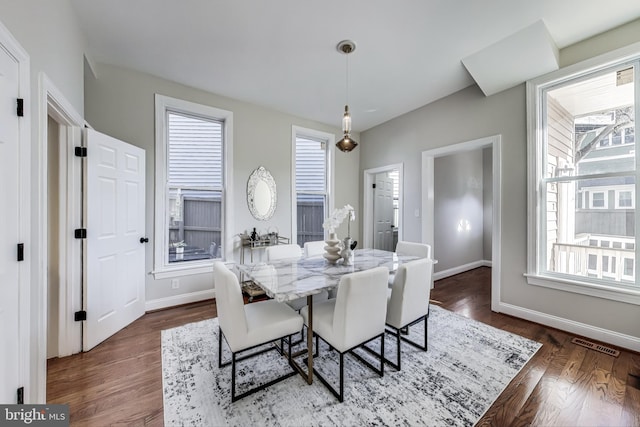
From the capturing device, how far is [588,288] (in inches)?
97.9

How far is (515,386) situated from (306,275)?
1.70 metres

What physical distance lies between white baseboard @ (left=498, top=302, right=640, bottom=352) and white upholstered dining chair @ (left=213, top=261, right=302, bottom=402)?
2718mm

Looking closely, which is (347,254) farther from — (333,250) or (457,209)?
(457,209)

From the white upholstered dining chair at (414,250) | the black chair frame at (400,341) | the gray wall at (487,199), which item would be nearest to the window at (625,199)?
the white upholstered dining chair at (414,250)

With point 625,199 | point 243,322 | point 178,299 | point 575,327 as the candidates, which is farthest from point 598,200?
point 178,299

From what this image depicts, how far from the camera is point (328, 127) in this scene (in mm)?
4609

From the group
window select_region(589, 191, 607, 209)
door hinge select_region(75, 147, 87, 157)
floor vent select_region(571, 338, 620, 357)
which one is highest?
door hinge select_region(75, 147, 87, 157)

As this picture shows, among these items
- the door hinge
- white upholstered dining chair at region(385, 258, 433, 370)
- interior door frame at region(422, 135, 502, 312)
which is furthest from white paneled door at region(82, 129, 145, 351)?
interior door frame at region(422, 135, 502, 312)

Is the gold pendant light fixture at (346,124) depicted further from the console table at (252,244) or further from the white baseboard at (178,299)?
the white baseboard at (178,299)

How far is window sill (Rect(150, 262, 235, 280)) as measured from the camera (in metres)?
3.10

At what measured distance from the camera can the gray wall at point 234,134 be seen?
2816 mm

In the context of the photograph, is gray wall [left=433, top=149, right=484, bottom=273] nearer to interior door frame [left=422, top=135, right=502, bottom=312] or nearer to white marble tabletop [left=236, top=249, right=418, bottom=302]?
interior door frame [left=422, top=135, right=502, bottom=312]

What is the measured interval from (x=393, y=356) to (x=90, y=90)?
4.11 meters

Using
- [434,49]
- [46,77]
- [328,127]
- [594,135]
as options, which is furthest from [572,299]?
[46,77]
